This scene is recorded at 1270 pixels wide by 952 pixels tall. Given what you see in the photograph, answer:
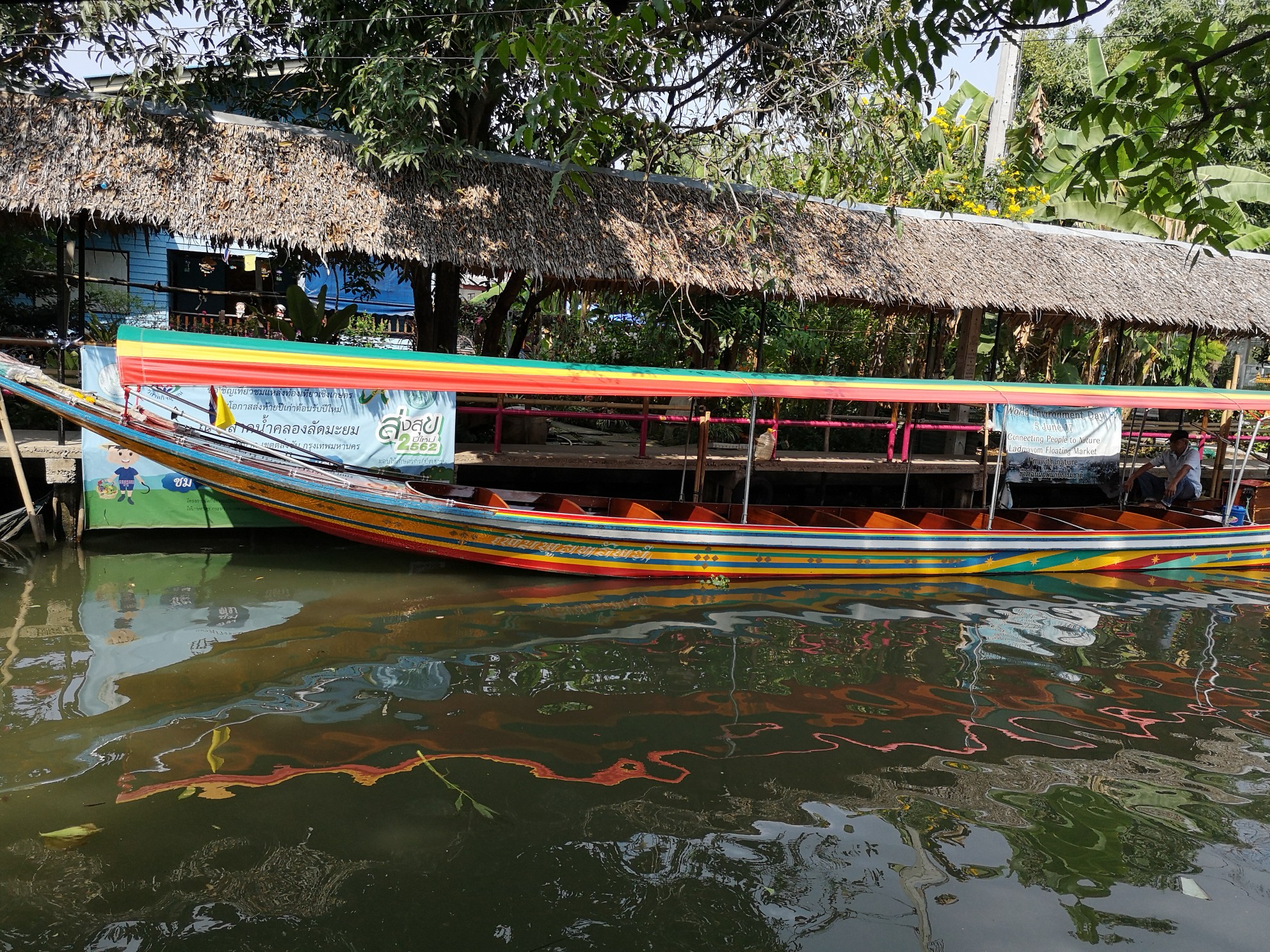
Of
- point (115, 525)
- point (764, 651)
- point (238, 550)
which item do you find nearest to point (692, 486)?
point (764, 651)

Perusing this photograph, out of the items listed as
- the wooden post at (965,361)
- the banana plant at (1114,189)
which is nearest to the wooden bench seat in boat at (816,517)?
the wooden post at (965,361)

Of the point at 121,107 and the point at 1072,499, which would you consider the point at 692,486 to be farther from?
the point at 121,107

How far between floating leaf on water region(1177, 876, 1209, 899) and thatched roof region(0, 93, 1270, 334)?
22.7 ft

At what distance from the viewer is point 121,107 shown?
8.98 meters

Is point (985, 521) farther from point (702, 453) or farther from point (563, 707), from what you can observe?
point (563, 707)

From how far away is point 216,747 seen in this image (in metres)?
5.11

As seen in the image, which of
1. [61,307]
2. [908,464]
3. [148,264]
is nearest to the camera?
[61,307]

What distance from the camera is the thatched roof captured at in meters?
8.77

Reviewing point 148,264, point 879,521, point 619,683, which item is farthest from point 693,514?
point 148,264

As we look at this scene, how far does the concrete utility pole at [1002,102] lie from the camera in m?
14.8

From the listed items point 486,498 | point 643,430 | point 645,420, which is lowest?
point 486,498

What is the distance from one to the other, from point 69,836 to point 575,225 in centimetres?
784

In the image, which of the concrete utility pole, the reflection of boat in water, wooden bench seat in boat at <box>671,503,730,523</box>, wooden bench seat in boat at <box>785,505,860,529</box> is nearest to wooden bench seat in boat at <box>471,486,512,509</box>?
the reflection of boat in water

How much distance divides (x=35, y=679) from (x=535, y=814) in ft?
11.5
